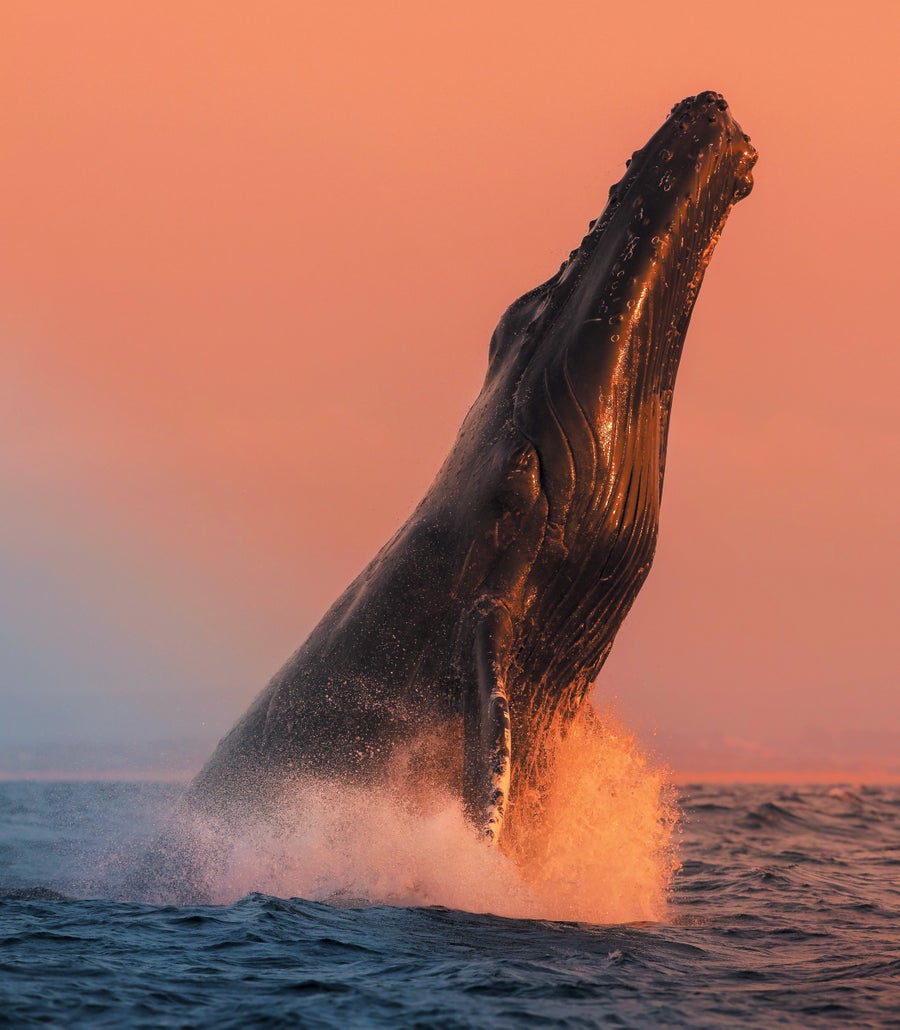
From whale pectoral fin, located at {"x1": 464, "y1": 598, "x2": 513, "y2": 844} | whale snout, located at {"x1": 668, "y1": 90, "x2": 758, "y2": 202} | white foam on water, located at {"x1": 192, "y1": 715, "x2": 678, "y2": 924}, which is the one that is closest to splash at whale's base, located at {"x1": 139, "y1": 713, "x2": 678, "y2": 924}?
white foam on water, located at {"x1": 192, "y1": 715, "x2": 678, "y2": 924}

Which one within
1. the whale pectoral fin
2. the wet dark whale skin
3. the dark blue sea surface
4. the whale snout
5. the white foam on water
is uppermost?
the whale snout

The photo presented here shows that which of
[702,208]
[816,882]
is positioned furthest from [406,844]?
[816,882]

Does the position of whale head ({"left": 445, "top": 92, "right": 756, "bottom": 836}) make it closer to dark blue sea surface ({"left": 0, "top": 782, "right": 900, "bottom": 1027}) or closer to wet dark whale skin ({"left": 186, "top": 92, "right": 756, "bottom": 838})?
wet dark whale skin ({"left": 186, "top": 92, "right": 756, "bottom": 838})

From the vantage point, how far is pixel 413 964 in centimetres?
762

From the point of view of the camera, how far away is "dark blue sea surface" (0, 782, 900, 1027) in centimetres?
674

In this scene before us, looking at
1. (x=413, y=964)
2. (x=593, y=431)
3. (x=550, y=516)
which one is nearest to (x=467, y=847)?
(x=413, y=964)

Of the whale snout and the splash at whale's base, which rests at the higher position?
the whale snout

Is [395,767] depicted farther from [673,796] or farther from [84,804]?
[84,804]

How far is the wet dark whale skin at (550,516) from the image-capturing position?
9922mm

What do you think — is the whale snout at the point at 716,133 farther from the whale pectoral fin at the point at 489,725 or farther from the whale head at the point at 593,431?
the whale pectoral fin at the point at 489,725

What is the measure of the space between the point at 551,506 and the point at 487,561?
68cm

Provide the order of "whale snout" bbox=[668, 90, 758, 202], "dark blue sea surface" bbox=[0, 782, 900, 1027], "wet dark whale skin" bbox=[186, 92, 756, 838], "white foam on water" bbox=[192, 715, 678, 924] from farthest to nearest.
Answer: "whale snout" bbox=[668, 90, 758, 202] < "wet dark whale skin" bbox=[186, 92, 756, 838] < "white foam on water" bbox=[192, 715, 678, 924] < "dark blue sea surface" bbox=[0, 782, 900, 1027]

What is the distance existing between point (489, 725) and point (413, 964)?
1.99 m

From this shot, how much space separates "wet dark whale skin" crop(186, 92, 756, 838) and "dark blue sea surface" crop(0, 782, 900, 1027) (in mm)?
1521
